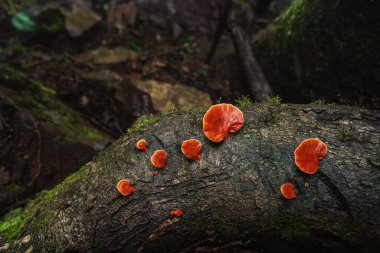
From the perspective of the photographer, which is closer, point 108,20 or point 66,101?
point 66,101

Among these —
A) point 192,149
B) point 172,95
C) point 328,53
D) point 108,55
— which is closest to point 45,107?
point 172,95

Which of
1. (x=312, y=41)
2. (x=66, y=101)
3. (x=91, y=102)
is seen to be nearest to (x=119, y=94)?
(x=91, y=102)

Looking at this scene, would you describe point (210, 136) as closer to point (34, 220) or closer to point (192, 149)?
point (192, 149)

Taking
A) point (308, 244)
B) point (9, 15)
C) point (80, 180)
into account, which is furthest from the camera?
point (9, 15)

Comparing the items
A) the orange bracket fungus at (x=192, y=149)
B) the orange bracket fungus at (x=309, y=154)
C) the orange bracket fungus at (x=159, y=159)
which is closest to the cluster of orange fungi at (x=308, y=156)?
the orange bracket fungus at (x=309, y=154)

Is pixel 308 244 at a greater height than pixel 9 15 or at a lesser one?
lesser

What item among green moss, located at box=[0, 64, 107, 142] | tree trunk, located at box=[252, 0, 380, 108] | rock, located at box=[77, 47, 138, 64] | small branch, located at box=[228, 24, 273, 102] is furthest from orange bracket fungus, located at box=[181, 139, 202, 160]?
rock, located at box=[77, 47, 138, 64]

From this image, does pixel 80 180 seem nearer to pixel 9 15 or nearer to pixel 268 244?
pixel 268 244

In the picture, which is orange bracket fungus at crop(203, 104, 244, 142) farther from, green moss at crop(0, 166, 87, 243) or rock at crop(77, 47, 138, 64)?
rock at crop(77, 47, 138, 64)
